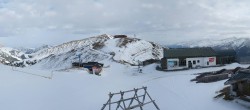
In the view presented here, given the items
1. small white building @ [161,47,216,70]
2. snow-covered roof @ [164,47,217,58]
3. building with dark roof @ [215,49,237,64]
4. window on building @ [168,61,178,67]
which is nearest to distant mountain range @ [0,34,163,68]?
snow-covered roof @ [164,47,217,58]

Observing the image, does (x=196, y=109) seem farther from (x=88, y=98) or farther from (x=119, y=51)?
(x=119, y=51)

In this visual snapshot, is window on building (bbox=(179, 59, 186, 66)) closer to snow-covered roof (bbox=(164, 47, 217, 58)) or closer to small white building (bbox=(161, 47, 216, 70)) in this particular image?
small white building (bbox=(161, 47, 216, 70))

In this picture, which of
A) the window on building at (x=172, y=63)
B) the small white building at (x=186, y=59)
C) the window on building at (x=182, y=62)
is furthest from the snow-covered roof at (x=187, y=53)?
the window on building at (x=172, y=63)

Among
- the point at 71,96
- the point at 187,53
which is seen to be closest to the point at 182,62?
the point at 187,53

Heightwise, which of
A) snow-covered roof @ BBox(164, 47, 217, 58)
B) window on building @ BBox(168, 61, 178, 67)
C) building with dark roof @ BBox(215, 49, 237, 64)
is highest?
snow-covered roof @ BBox(164, 47, 217, 58)

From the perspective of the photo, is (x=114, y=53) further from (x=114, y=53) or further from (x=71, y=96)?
(x=71, y=96)

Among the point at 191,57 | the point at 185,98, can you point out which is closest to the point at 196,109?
the point at 185,98

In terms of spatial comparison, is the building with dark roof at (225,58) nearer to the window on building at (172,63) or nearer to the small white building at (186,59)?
the small white building at (186,59)

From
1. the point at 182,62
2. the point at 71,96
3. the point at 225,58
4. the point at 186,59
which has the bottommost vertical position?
the point at 71,96
